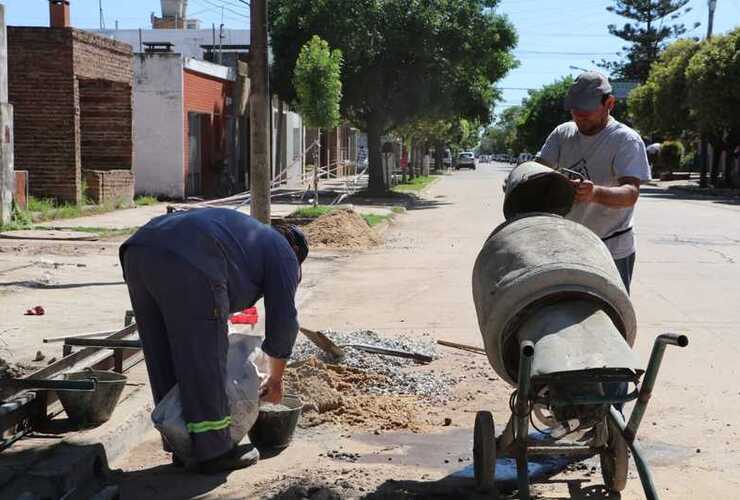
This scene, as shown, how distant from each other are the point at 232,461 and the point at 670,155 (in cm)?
5385

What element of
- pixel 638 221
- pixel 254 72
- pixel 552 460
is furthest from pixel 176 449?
pixel 638 221

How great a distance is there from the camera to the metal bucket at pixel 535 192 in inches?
187

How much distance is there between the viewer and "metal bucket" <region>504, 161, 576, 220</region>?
4.75 meters

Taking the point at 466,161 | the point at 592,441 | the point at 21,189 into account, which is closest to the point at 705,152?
the point at 21,189

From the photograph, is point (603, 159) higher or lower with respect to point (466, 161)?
higher

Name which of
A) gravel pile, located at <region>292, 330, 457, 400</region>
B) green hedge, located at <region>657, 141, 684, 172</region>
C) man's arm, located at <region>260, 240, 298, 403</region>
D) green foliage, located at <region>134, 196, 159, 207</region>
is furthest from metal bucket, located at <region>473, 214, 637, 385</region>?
green hedge, located at <region>657, 141, 684, 172</region>

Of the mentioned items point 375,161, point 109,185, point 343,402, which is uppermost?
point 375,161

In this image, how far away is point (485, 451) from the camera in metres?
4.32

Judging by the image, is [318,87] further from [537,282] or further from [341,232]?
[537,282]

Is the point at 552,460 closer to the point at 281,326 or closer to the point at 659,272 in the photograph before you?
the point at 281,326

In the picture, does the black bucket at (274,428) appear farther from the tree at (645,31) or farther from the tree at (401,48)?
the tree at (645,31)

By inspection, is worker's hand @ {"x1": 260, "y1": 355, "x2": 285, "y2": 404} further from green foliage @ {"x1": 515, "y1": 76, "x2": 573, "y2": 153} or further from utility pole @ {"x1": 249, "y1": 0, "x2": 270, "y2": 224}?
green foliage @ {"x1": 515, "y1": 76, "x2": 573, "y2": 153}

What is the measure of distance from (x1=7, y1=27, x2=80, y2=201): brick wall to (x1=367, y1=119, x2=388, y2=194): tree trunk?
13.1 metres

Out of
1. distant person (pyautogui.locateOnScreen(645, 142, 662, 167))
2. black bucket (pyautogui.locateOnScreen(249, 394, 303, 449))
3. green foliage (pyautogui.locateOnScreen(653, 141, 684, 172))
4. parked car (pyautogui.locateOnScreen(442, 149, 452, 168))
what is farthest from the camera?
parked car (pyautogui.locateOnScreen(442, 149, 452, 168))
